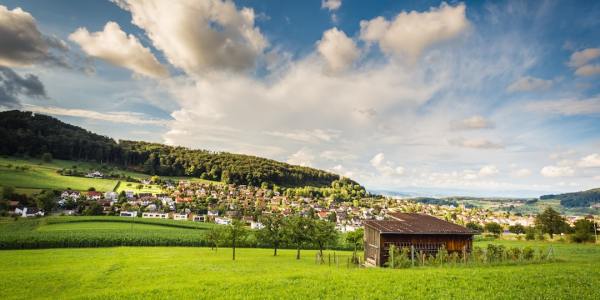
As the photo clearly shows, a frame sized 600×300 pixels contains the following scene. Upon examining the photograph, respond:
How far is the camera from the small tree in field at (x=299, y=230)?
4328 centimetres

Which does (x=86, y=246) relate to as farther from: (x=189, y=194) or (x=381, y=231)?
(x=189, y=194)

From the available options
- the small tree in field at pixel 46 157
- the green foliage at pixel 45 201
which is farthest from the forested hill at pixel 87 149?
the green foliage at pixel 45 201

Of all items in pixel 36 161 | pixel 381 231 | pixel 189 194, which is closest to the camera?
pixel 381 231

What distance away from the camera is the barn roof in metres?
29.7

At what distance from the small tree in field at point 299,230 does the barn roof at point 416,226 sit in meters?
12.5

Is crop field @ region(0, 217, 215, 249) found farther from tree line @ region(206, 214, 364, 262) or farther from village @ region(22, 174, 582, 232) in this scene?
village @ region(22, 174, 582, 232)

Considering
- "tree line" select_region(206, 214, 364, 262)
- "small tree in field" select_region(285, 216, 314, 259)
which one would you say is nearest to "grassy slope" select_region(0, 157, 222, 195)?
"tree line" select_region(206, 214, 364, 262)

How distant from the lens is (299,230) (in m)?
43.3

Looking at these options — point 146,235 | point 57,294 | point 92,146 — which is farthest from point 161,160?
point 57,294

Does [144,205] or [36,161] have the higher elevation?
[36,161]

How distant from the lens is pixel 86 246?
50688mm

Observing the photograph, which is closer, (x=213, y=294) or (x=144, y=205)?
(x=213, y=294)

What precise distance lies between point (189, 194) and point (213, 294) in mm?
137700

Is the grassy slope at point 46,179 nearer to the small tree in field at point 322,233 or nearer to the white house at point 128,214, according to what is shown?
the white house at point 128,214
